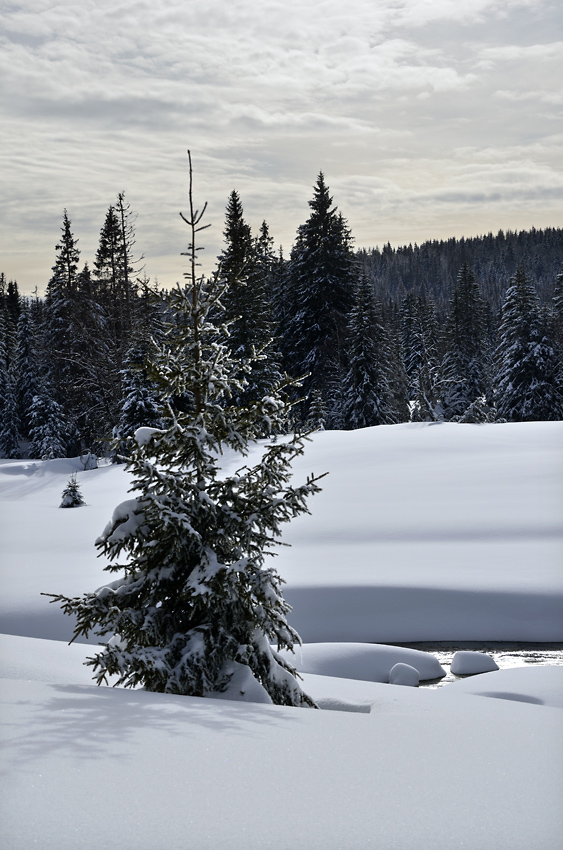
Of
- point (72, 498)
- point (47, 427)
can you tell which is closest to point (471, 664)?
point (72, 498)

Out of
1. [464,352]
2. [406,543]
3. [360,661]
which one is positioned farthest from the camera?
[464,352]

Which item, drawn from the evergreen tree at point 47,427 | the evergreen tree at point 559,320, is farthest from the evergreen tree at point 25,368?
the evergreen tree at point 559,320

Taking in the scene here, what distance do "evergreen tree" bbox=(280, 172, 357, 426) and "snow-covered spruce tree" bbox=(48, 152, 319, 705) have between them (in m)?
34.0

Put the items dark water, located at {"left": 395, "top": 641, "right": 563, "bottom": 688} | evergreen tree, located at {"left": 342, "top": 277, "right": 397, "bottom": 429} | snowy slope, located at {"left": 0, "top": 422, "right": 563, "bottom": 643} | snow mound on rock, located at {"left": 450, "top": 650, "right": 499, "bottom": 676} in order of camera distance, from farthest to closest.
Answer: evergreen tree, located at {"left": 342, "top": 277, "right": 397, "bottom": 429}, snowy slope, located at {"left": 0, "top": 422, "right": 563, "bottom": 643}, dark water, located at {"left": 395, "top": 641, "right": 563, "bottom": 688}, snow mound on rock, located at {"left": 450, "top": 650, "right": 499, "bottom": 676}

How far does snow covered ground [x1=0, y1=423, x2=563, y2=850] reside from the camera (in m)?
2.94

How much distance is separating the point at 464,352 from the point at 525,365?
13011mm

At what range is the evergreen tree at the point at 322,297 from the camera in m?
41.1

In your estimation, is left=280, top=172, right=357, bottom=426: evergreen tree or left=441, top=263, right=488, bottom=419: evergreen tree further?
left=441, top=263, right=488, bottom=419: evergreen tree

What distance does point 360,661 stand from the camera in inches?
362

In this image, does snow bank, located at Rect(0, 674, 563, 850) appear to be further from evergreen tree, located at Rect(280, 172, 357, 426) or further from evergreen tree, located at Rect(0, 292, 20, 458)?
evergreen tree, located at Rect(0, 292, 20, 458)

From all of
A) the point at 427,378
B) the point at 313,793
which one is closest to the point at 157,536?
the point at 313,793

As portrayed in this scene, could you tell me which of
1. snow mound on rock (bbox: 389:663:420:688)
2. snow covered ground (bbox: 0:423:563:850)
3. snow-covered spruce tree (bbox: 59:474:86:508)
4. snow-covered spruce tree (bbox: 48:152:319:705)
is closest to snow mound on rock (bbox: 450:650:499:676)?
snow covered ground (bbox: 0:423:563:850)

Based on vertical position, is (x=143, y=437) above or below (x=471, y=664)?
above

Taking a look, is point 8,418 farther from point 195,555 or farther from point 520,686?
point 520,686
